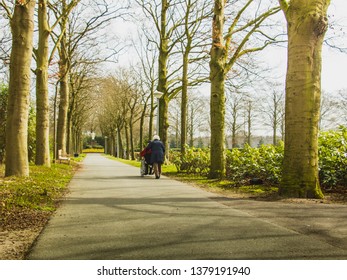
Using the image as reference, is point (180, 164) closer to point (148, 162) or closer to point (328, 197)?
point (148, 162)

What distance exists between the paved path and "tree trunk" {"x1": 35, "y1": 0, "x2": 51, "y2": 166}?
33.3 feet

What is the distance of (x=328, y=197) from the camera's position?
30.1 feet

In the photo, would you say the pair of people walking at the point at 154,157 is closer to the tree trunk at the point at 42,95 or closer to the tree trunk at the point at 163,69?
the tree trunk at the point at 42,95

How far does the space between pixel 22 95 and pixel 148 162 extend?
6096 mm

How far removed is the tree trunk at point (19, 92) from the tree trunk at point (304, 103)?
25.6 feet

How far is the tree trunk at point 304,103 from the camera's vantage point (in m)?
8.95

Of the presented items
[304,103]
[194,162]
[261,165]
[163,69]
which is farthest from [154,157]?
[163,69]

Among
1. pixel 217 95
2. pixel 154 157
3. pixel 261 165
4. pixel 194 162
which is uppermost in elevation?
pixel 217 95

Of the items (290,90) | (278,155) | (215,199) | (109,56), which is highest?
(109,56)

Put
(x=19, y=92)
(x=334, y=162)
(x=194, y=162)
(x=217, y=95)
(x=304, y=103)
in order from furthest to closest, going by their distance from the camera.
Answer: (x=194, y=162) → (x=217, y=95) → (x=19, y=92) → (x=334, y=162) → (x=304, y=103)

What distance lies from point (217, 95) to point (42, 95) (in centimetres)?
826

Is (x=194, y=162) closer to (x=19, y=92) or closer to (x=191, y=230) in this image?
(x=19, y=92)

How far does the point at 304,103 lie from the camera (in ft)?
29.6
